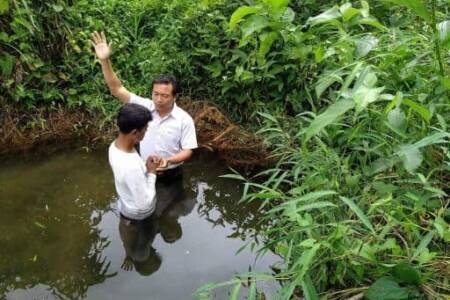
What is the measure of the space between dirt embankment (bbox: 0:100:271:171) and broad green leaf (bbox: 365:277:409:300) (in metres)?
2.55

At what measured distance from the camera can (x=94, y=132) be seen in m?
5.03

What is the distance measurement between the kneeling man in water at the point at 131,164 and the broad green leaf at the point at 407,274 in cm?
166

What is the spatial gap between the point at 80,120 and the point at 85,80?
0.51 m

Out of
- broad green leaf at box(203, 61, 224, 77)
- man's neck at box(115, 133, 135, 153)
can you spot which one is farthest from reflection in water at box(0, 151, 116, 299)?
broad green leaf at box(203, 61, 224, 77)

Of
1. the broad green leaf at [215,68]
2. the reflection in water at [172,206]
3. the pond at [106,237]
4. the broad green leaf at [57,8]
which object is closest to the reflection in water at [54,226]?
the pond at [106,237]

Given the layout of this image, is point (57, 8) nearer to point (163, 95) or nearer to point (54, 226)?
point (163, 95)

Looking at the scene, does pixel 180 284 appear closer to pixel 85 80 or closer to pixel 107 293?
pixel 107 293

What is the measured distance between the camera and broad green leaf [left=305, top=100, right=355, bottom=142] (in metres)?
1.68

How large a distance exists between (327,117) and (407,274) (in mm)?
726

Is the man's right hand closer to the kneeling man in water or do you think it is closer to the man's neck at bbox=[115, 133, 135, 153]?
the kneeling man in water

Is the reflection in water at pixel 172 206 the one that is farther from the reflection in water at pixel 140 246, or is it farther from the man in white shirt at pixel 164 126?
the man in white shirt at pixel 164 126

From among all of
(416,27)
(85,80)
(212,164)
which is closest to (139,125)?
(212,164)

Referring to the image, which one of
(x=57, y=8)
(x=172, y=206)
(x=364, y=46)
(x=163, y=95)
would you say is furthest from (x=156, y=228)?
(x=57, y=8)

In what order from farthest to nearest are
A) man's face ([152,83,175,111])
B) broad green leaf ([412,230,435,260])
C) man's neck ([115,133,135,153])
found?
1. man's face ([152,83,175,111])
2. man's neck ([115,133,135,153])
3. broad green leaf ([412,230,435,260])
